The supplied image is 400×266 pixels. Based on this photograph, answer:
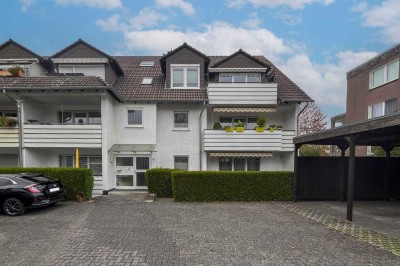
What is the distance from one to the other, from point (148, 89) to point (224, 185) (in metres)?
8.29

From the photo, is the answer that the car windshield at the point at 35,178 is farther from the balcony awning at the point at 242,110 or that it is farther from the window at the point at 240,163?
the window at the point at 240,163

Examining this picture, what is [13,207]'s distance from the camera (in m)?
9.63

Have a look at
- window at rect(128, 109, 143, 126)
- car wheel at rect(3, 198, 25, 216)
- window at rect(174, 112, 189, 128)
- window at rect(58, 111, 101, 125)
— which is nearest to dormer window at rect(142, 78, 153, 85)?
window at rect(128, 109, 143, 126)

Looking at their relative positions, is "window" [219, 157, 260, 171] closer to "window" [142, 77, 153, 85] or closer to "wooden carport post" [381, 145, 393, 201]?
"wooden carport post" [381, 145, 393, 201]

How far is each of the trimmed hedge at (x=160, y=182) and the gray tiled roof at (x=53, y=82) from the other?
5.50m

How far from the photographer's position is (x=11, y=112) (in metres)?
16.7

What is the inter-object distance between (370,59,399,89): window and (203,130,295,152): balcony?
1123 cm

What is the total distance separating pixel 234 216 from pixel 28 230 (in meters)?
6.72

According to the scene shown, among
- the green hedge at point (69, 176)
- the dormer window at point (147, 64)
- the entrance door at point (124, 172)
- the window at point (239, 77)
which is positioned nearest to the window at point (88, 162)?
the entrance door at point (124, 172)

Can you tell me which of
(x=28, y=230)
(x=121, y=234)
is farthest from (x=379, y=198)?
(x=28, y=230)

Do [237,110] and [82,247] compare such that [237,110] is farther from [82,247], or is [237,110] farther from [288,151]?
[82,247]

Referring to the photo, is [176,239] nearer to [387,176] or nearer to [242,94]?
[242,94]

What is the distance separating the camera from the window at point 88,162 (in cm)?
1600

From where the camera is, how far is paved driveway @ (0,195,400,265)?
18.3 feet
